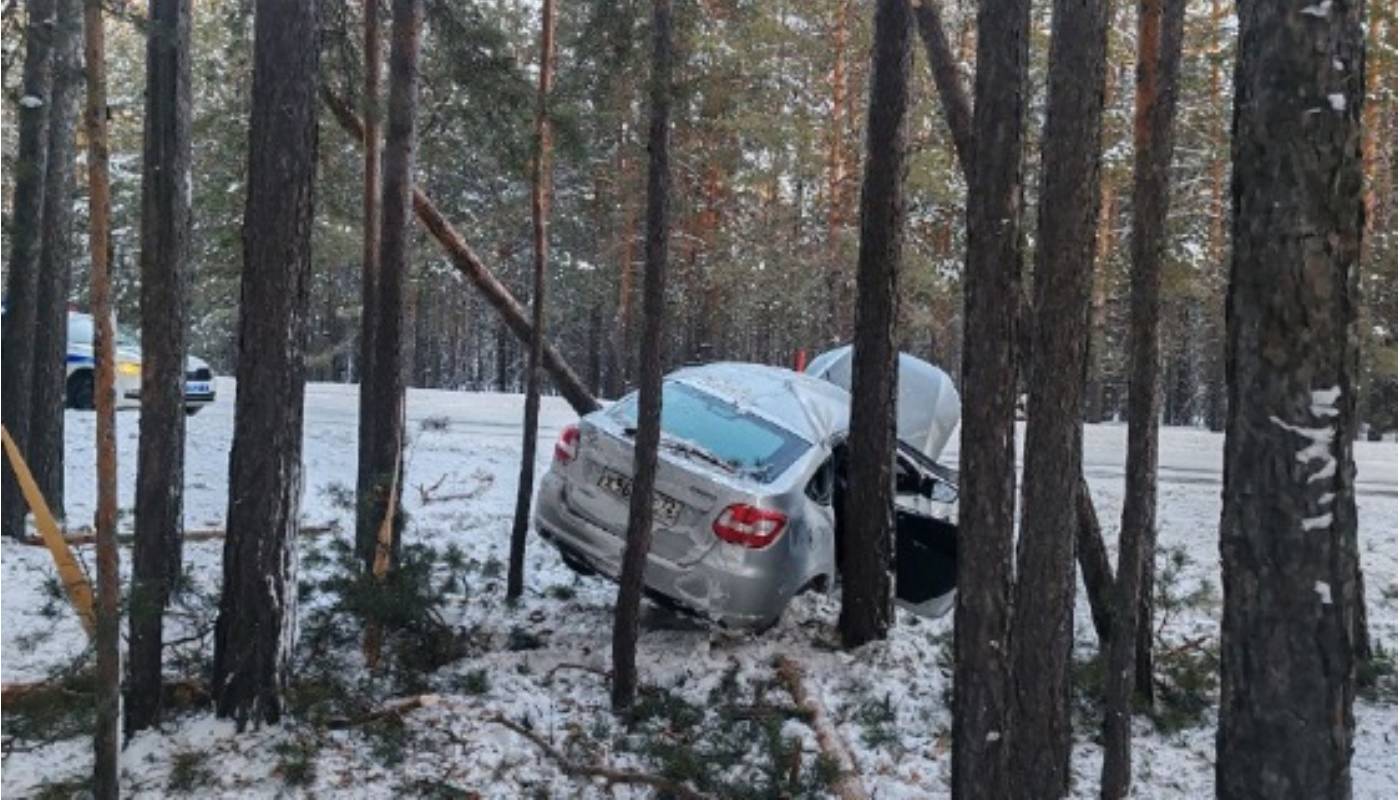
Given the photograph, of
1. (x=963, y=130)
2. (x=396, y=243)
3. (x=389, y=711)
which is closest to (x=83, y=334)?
(x=396, y=243)

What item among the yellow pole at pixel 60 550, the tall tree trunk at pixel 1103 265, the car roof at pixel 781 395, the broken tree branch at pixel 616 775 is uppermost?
the tall tree trunk at pixel 1103 265

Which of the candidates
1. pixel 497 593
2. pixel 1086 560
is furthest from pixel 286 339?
pixel 1086 560

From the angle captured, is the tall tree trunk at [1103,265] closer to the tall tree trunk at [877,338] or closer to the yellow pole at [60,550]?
the tall tree trunk at [877,338]

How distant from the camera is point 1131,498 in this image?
736cm

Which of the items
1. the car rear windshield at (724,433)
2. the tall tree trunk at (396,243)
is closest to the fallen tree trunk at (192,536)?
the tall tree trunk at (396,243)

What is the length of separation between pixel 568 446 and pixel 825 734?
2.80 meters

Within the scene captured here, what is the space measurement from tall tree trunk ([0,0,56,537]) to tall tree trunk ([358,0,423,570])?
326 cm

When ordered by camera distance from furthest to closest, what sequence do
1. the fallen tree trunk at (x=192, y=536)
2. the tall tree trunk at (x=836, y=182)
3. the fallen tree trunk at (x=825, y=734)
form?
1. the tall tree trunk at (x=836, y=182)
2. the fallen tree trunk at (x=192, y=536)
3. the fallen tree trunk at (x=825, y=734)

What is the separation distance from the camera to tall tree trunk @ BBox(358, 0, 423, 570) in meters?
8.98

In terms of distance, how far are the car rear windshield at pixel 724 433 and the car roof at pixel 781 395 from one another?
133mm

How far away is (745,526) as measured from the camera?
25.4 feet

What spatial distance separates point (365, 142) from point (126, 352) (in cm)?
871

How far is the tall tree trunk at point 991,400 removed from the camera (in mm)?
5176

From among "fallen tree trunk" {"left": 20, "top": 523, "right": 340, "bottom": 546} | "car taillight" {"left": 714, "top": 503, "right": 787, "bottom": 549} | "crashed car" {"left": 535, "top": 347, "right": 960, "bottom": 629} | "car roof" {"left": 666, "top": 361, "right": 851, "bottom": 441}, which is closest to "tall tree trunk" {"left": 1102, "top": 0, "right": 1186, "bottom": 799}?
"crashed car" {"left": 535, "top": 347, "right": 960, "bottom": 629}
